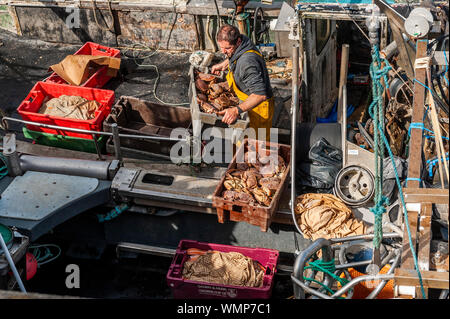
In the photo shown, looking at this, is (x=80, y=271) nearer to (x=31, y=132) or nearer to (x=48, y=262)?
(x=48, y=262)

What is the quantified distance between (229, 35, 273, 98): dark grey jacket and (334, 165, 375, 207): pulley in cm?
154

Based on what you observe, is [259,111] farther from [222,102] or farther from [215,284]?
[215,284]

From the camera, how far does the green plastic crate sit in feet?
29.8

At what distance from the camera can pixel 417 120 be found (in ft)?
15.8

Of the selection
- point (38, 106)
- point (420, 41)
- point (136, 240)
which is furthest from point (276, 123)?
point (420, 41)

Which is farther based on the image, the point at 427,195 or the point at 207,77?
the point at 207,77

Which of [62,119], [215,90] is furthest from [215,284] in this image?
[62,119]

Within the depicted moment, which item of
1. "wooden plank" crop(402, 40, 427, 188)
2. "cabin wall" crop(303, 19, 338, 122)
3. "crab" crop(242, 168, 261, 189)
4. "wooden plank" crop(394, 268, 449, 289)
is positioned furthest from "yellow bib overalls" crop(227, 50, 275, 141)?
"wooden plank" crop(394, 268, 449, 289)

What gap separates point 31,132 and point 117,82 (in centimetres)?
301

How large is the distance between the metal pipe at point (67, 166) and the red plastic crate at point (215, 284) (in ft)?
5.52

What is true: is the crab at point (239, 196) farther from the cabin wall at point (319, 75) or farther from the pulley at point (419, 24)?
the pulley at point (419, 24)

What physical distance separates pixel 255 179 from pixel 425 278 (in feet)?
11.4

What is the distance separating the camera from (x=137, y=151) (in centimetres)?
889

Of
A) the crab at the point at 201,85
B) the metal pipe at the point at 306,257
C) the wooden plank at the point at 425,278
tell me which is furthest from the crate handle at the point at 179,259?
the wooden plank at the point at 425,278
